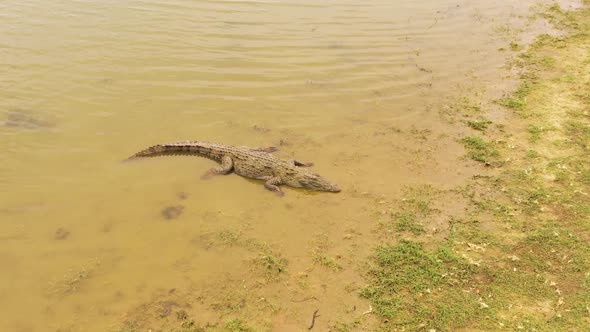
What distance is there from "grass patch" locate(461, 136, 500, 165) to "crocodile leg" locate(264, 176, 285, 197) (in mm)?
3558

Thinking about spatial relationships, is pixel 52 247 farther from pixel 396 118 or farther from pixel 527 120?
pixel 527 120

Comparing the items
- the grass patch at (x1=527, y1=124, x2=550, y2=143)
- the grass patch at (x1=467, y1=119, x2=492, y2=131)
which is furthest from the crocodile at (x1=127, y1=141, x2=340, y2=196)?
the grass patch at (x1=527, y1=124, x2=550, y2=143)

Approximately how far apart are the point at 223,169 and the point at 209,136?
119cm

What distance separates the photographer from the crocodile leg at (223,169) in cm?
788

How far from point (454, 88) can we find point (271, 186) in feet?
17.5

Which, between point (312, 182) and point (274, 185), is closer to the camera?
point (312, 182)

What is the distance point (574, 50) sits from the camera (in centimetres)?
1160

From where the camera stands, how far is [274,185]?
7.62m

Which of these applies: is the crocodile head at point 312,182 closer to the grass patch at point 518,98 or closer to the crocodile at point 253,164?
the crocodile at point 253,164

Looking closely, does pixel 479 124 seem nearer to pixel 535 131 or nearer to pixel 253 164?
pixel 535 131

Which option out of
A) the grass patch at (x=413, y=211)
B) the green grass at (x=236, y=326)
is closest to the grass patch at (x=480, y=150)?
the grass patch at (x=413, y=211)

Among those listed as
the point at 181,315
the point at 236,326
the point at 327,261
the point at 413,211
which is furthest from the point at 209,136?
the point at 236,326

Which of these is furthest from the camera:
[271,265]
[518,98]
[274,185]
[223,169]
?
[518,98]

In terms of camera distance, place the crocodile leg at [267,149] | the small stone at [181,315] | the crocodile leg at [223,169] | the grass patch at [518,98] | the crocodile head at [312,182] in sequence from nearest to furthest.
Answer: the small stone at [181,315], the crocodile head at [312,182], the crocodile leg at [223,169], the crocodile leg at [267,149], the grass patch at [518,98]
